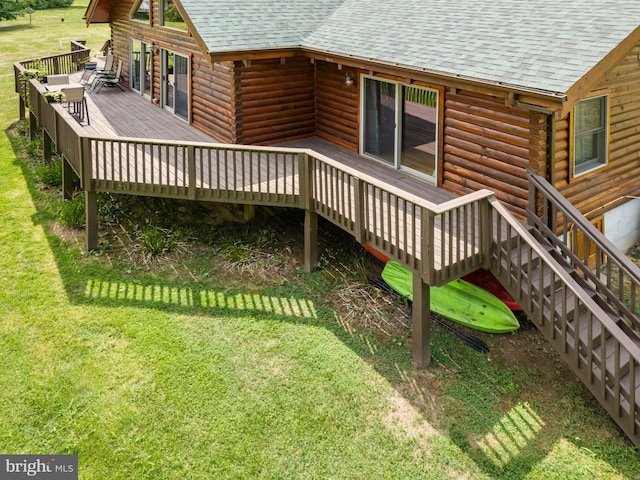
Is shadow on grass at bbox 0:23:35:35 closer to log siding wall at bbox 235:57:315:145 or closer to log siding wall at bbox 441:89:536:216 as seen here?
log siding wall at bbox 235:57:315:145

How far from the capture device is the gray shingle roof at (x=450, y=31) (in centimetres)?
782

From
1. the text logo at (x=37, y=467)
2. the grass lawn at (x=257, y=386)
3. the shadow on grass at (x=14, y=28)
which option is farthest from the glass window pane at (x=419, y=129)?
the shadow on grass at (x=14, y=28)

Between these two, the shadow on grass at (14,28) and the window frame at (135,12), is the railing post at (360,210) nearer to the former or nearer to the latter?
the window frame at (135,12)

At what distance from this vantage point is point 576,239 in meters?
8.85

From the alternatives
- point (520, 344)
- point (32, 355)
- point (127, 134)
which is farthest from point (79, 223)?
point (520, 344)

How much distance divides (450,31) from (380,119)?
83.7 inches

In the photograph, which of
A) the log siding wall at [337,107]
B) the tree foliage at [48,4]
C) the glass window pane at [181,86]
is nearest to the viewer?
the log siding wall at [337,107]

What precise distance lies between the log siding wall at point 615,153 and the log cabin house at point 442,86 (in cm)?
3

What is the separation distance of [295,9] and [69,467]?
36.3ft

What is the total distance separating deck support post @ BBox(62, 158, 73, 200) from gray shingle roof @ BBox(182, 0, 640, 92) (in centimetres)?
423

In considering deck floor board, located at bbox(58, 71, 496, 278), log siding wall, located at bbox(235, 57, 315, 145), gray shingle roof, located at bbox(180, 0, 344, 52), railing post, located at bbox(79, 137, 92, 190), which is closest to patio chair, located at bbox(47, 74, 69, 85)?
deck floor board, located at bbox(58, 71, 496, 278)

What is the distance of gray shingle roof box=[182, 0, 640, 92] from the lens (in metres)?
7.82

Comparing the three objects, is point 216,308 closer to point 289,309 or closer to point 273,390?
point 289,309

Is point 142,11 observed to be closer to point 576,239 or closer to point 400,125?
point 400,125
